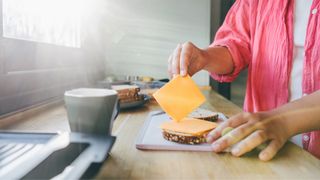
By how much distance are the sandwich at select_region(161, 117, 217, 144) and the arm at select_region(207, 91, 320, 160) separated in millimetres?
20

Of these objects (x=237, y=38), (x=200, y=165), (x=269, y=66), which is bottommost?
(x=200, y=165)

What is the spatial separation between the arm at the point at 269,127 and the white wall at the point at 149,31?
5.24 ft

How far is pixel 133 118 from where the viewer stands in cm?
99

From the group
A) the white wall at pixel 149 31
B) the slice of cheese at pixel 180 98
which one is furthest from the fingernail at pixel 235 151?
the white wall at pixel 149 31

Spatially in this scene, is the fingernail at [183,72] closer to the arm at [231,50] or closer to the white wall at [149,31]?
the arm at [231,50]

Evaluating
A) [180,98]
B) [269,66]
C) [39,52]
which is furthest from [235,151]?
[39,52]

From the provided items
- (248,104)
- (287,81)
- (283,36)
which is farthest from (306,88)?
(248,104)

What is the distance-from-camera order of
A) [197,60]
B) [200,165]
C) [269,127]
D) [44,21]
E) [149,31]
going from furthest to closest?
[149,31], [44,21], [197,60], [269,127], [200,165]

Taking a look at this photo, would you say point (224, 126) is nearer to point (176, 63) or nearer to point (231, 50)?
point (176, 63)

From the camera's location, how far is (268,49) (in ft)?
3.97

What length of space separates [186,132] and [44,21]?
0.91 metres

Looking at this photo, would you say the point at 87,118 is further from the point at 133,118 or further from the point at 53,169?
the point at 133,118

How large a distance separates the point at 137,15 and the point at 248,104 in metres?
1.23

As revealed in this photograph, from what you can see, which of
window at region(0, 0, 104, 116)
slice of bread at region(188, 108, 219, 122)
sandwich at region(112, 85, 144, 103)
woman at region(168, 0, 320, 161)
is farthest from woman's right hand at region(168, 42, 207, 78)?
window at region(0, 0, 104, 116)
